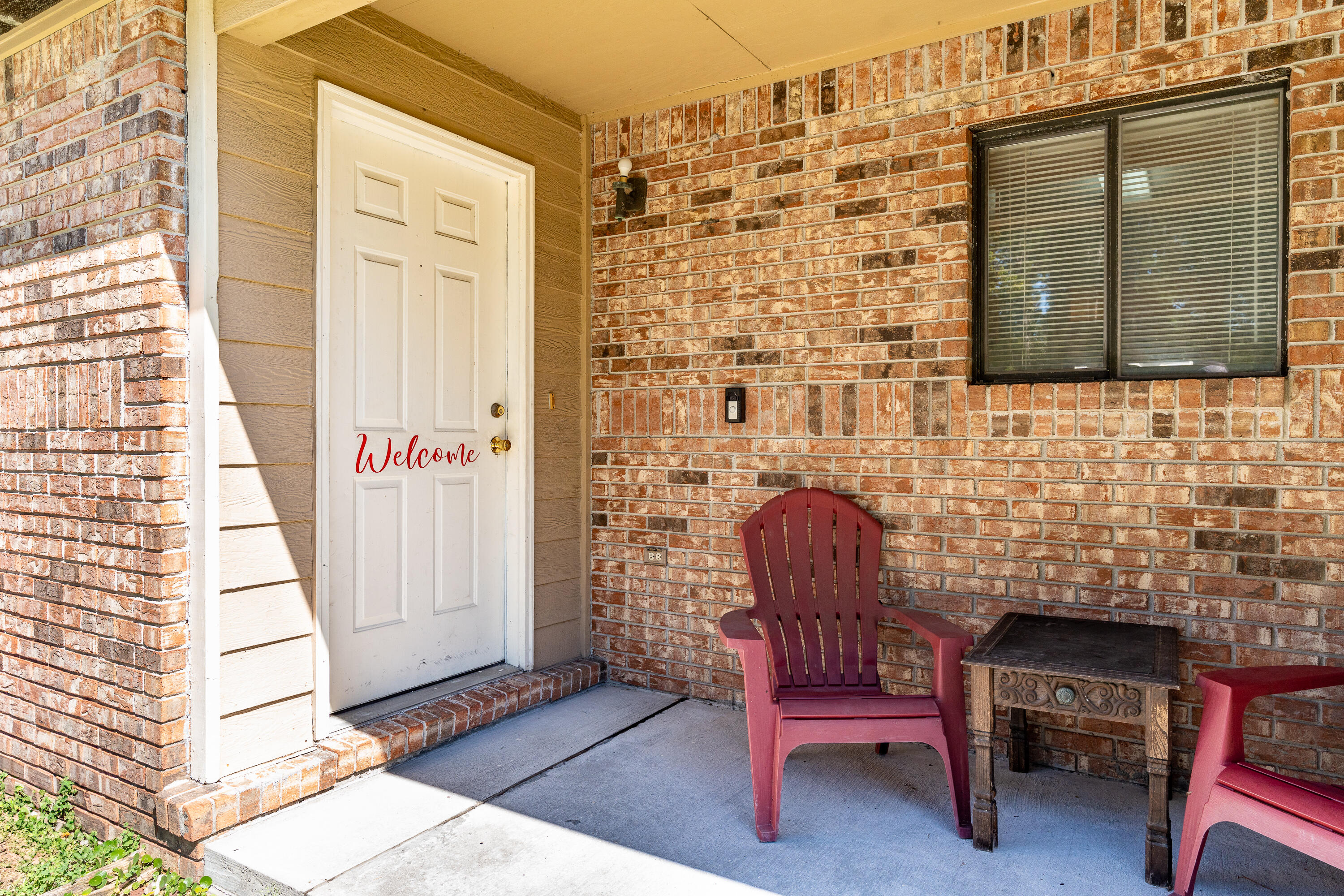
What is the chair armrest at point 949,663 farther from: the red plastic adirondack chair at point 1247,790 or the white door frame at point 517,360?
the white door frame at point 517,360

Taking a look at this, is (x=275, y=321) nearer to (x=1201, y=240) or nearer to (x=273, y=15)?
(x=273, y=15)

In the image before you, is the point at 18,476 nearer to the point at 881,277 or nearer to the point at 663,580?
the point at 663,580

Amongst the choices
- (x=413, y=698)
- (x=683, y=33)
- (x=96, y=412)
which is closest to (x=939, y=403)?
(x=683, y=33)

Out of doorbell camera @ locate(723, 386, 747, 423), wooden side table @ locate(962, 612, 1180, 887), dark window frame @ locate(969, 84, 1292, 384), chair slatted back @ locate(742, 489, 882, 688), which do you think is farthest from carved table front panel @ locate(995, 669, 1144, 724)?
doorbell camera @ locate(723, 386, 747, 423)

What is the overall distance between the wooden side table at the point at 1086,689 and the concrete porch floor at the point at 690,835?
141 mm

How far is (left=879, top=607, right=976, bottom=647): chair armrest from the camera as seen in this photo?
2.45 m

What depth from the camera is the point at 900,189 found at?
Answer: 3.07 meters

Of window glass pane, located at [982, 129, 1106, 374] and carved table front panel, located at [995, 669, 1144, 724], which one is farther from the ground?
window glass pane, located at [982, 129, 1106, 374]

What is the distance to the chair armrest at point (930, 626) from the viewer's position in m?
2.45

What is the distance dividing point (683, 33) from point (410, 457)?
75.8 inches

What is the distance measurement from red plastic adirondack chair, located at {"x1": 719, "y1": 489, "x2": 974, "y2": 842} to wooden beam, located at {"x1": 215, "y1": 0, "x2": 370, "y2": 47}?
84.0 inches

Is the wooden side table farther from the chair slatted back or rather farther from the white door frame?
the white door frame

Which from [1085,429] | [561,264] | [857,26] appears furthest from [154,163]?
[1085,429]

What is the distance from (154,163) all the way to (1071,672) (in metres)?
2.93
